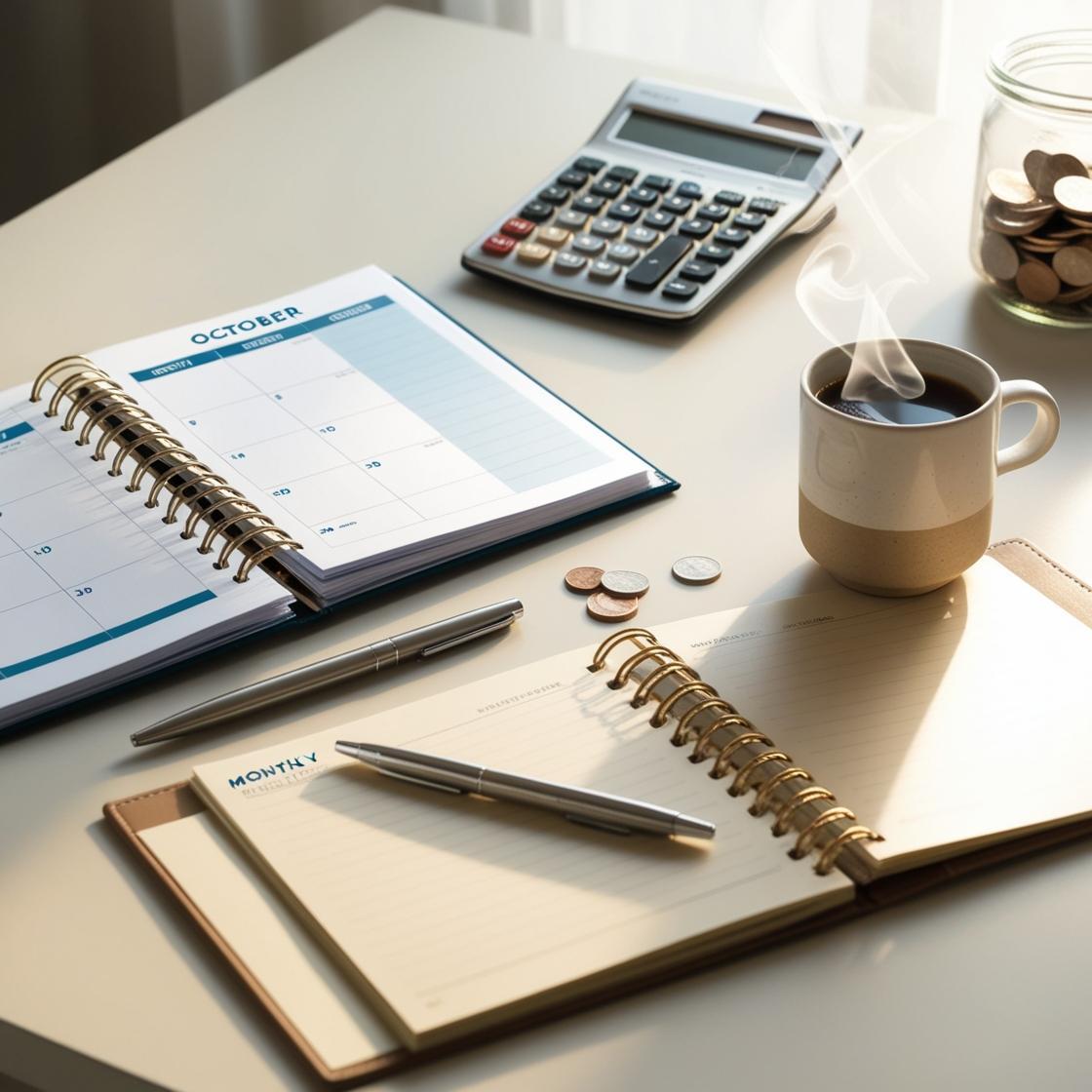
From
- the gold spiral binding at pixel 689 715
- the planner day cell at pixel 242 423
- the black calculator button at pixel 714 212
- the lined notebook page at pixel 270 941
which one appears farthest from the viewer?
the black calculator button at pixel 714 212

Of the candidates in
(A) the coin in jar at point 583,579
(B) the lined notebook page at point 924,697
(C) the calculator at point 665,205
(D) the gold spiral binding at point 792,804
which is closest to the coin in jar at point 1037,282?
(C) the calculator at point 665,205

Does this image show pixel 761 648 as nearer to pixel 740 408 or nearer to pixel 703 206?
pixel 740 408

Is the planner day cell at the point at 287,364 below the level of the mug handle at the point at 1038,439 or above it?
below

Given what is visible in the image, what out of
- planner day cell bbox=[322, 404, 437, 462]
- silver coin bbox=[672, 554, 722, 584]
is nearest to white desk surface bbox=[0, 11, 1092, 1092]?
silver coin bbox=[672, 554, 722, 584]

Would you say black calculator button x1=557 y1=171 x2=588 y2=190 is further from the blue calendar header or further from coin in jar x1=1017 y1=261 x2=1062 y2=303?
coin in jar x1=1017 y1=261 x2=1062 y2=303

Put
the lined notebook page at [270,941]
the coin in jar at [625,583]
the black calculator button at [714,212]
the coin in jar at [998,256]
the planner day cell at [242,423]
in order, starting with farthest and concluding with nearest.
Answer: the black calculator button at [714,212], the coin in jar at [998,256], the planner day cell at [242,423], the coin in jar at [625,583], the lined notebook page at [270,941]

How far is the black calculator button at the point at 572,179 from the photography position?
1.10m

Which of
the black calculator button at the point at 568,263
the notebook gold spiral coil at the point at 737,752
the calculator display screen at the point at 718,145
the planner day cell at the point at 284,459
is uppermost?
the calculator display screen at the point at 718,145

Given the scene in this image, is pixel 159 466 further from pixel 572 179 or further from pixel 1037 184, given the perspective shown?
pixel 1037 184

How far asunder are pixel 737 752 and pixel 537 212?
1.85ft

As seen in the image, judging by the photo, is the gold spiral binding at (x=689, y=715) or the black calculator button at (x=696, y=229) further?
the black calculator button at (x=696, y=229)

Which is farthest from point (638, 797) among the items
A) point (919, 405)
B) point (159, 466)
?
point (159, 466)

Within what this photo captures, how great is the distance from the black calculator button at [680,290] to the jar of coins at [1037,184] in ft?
0.62

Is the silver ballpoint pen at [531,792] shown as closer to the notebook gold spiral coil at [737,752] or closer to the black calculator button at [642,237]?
the notebook gold spiral coil at [737,752]
